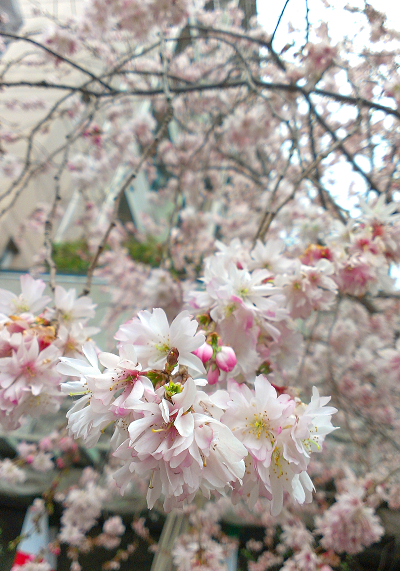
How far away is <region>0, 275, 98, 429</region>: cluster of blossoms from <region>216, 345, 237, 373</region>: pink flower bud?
0.34 m

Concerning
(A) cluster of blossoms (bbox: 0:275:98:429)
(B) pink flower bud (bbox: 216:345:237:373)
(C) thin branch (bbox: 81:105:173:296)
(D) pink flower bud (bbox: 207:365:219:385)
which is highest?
(C) thin branch (bbox: 81:105:173:296)

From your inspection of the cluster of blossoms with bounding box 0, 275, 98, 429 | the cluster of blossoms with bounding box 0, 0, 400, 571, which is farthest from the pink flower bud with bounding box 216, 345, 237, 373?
the cluster of blossoms with bounding box 0, 275, 98, 429

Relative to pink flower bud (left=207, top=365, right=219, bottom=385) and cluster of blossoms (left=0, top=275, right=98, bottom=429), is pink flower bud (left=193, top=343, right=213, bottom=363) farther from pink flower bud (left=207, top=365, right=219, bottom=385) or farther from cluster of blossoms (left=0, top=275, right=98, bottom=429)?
cluster of blossoms (left=0, top=275, right=98, bottom=429)

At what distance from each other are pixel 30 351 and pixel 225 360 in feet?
1.33

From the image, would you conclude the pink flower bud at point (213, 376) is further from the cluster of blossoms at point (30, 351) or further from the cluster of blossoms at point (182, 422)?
the cluster of blossoms at point (30, 351)

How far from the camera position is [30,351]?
0.67 metres

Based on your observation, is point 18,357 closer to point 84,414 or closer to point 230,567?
point 84,414

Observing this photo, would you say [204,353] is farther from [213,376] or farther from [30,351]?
[30,351]

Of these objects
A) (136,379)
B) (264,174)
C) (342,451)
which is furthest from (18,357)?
(264,174)

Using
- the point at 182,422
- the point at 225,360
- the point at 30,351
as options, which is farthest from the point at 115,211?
the point at 182,422

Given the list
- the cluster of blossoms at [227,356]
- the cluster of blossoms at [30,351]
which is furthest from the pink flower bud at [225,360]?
the cluster of blossoms at [30,351]

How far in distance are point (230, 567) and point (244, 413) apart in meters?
2.14

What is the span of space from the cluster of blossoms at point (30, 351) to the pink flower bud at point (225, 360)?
13.4 inches

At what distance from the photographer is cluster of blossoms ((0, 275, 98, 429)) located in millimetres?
654
